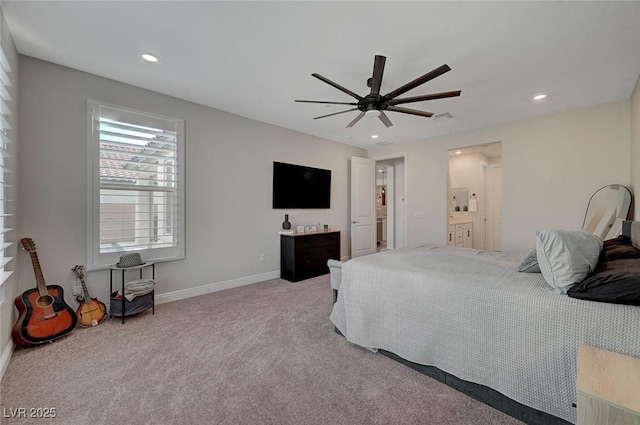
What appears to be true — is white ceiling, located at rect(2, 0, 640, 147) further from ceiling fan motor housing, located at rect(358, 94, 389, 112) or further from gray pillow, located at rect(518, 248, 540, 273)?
gray pillow, located at rect(518, 248, 540, 273)

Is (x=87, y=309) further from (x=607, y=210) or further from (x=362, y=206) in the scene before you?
(x=607, y=210)

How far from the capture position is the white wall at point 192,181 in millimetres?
2451

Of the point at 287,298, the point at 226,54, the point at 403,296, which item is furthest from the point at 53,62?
the point at 403,296

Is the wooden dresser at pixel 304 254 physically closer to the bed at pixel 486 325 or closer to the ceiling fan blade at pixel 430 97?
the bed at pixel 486 325

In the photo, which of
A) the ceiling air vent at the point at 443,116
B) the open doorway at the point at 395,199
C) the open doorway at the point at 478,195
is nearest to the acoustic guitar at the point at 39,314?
the ceiling air vent at the point at 443,116

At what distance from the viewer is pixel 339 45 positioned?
216 cm

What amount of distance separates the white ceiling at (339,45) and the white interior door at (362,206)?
8.04 ft

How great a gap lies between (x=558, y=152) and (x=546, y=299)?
3.35m

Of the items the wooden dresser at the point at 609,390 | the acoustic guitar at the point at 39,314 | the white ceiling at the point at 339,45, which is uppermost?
the white ceiling at the point at 339,45

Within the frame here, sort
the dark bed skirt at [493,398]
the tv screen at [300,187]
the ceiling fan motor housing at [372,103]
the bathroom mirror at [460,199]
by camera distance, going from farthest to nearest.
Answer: the bathroom mirror at [460,199], the tv screen at [300,187], the ceiling fan motor housing at [372,103], the dark bed skirt at [493,398]

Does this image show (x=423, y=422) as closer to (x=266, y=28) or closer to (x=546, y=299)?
(x=546, y=299)

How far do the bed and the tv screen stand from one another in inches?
96.5

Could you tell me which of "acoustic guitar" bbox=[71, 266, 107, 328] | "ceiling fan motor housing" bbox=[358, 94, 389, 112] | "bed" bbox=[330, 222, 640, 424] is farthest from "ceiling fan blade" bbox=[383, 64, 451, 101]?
"acoustic guitar" bbox=[71, 266, 107, 328]

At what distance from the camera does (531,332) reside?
4.64ft
